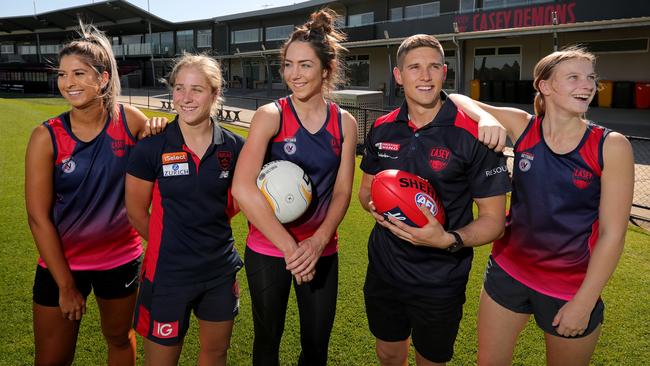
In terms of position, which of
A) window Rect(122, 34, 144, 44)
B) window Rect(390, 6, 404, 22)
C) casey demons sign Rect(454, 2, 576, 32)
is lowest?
casey demons sign Rect(454, 2, 576, 32)

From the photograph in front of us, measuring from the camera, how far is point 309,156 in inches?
103

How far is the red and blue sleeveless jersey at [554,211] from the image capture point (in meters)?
2.36

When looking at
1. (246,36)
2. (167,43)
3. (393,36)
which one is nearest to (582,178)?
(393,36)

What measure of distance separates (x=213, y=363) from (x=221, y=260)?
589 mm

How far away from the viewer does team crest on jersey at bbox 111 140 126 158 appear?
2.61m

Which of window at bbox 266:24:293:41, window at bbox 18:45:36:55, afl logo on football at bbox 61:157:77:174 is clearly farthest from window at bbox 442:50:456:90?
window at bbox 18:45:36:55

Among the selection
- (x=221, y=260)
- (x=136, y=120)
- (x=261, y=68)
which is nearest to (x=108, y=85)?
(x=136, y=120)

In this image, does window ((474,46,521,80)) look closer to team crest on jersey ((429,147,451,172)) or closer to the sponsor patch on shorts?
team crest on jersey ((429,147,451,172))

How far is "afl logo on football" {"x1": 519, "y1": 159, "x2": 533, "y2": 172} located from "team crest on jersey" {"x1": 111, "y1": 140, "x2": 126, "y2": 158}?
235cm

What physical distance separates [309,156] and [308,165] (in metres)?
0.05

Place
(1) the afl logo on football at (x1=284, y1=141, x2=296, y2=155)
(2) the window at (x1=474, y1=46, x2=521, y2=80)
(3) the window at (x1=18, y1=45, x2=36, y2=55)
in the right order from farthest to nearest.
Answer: (3) the window at (x1=18, y1=45, x2=36, y2=55)
(2) the window at (x1=474, y1=46, x2=521, y2=80)
(1) the afl logo on football at (x1=284, y1=141, x2=296, y2=155)

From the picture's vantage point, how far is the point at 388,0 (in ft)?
99.5

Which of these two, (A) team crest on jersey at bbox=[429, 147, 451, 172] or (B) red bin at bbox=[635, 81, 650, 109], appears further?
(B) red bin at bbox=[635, 81, 650, 109]

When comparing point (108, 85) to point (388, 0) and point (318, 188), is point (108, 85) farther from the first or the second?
point (388, 0)
